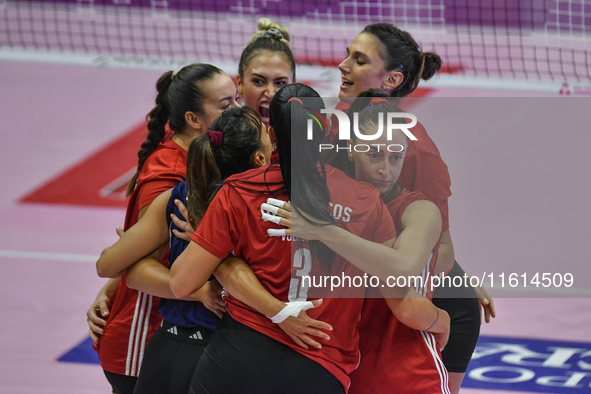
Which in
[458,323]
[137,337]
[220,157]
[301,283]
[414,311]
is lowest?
[458,323]

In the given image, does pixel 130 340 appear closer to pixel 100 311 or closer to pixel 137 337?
pixel 137 337

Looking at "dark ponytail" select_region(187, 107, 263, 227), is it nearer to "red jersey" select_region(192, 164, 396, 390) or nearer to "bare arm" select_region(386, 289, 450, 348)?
"red jersey" select_region(192, 164, 396, 390)

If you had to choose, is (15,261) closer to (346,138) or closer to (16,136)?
(16,136)

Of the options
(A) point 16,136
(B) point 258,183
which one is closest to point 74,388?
(B) point 258,183

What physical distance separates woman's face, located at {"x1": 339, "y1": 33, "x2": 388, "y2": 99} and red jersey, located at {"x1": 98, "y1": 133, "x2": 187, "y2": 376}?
1051mm

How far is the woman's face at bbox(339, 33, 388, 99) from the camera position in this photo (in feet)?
11.6

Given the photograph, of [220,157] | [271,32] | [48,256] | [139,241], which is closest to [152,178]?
[139,241]

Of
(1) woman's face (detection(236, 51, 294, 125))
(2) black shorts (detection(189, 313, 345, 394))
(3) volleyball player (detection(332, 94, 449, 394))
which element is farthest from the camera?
(1) woman's face (detection(236, 51, 294, 125))

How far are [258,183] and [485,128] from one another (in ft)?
24.4

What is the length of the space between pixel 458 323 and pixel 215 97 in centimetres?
163

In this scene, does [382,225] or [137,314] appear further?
[137,314]

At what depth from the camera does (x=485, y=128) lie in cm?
918

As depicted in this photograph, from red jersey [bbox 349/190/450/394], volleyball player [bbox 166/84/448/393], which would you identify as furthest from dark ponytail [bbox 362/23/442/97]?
volleyball player [bbox 166/84/448/393]

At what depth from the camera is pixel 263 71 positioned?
146 inches
